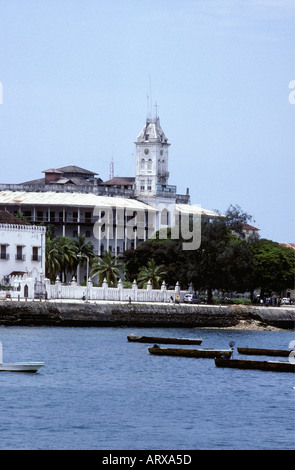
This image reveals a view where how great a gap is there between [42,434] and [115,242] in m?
121

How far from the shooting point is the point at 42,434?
5412 centimetres

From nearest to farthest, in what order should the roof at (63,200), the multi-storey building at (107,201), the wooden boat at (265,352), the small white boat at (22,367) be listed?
1. the small white boat at (22,367)
2. the wooden boat at (265,352)
3. the roof at (63,200)
4. the multi-storey building at (107,201)

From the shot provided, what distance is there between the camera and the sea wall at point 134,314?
4178 inches

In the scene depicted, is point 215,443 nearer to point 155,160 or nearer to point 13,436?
point 13,436

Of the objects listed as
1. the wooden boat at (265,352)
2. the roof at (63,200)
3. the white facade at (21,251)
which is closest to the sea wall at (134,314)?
the white facade at (21,251)

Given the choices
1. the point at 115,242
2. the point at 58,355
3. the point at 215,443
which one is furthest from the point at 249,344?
the point at 115,242

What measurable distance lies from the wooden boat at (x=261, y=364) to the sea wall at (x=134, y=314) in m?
31.5

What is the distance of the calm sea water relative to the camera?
5378cm

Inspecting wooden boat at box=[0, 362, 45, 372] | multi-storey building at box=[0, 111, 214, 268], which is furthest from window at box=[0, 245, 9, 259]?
wooden boat at box=[0, 362, 45, 372]

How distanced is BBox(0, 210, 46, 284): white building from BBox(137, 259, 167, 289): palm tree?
45.2ft

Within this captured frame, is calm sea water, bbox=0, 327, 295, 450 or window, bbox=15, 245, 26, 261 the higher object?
window, bbox=15, 245, 26, 261

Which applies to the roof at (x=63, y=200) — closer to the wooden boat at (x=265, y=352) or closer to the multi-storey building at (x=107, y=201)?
the multi-storey building at (x=107, y=201)

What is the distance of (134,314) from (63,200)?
60.6 m

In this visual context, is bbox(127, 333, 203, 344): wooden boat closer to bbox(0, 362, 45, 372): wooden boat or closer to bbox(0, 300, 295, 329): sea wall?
bbox(0, 300, 295, 329): sea wall
